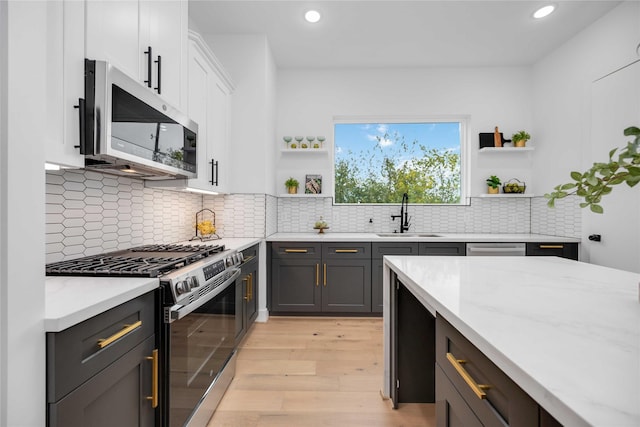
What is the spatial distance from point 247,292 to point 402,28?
299cm

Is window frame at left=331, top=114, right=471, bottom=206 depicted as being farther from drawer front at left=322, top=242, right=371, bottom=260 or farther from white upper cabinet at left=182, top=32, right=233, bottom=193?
white upper cabinet at left=182, top=32, right=233, bottom=193

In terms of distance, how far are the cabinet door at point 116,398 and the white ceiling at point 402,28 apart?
295 centimetres

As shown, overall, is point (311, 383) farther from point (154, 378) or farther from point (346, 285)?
point (346, 285)

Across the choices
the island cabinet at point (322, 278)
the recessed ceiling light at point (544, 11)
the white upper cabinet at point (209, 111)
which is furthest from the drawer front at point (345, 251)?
the recessed ceiling light at point (544, 11)

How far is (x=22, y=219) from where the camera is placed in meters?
0.80

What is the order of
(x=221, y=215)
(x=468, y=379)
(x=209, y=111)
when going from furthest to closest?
1. (x=221, y=215)
2. (x=209, y=111)
3. (x=468, y=379)

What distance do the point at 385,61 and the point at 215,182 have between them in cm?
256

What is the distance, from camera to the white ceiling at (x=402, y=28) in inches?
115

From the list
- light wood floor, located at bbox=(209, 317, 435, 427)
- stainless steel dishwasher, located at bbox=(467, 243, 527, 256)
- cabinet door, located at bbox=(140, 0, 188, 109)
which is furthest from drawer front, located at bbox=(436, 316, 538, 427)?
stainless steel dishwasher, located at bbox=(467, 243, 527, 256)

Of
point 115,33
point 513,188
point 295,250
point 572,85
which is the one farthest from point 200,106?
point 572,85

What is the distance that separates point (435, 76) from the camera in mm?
4094

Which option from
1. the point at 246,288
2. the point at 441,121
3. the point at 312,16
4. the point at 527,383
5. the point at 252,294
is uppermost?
the point at 312,16

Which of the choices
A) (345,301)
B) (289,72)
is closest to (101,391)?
(345,301)

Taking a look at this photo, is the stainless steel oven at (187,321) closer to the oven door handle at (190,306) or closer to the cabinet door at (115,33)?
the oven door handle at (190,306)
